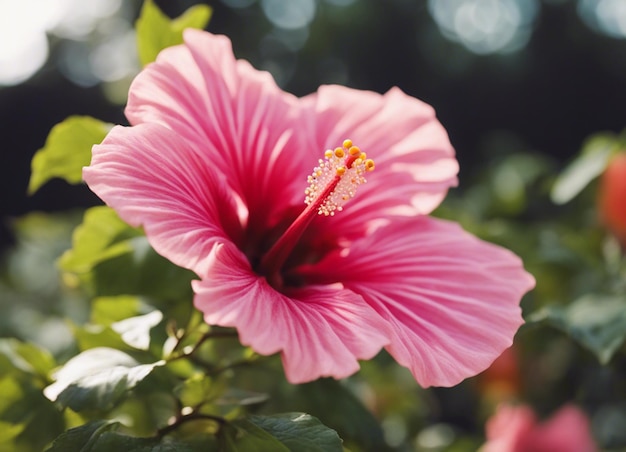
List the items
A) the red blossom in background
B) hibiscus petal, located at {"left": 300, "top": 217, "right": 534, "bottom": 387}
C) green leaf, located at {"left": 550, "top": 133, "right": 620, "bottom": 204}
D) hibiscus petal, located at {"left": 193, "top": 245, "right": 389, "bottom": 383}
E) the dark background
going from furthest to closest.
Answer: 1. the dark background
2. the red blossom in background
3. green leaf, located at {"left": 550, "top": 133, "right": 620, "bottom": 204}
4. hibiscus petal, located at {"left": 300, "top": 217, "right": 534, "bottom": 387}
5. hibiscus petal, located at {"left": 193, "top": 245, "right": 389, "bottom": 383}

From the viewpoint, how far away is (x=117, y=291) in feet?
3.03

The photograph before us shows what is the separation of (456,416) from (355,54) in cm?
183

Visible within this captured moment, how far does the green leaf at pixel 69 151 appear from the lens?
3.17 ft

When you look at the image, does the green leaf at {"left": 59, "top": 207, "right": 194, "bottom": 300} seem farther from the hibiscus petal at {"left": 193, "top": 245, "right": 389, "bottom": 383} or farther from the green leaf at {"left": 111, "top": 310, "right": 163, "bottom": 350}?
the hibiscus petal at {"left": 193, "top": 245, "right": 389, "bottom": 383}

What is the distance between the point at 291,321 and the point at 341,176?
0.24 meters

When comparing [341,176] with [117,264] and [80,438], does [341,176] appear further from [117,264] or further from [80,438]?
[80,438]

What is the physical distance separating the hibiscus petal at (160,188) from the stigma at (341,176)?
15 cm

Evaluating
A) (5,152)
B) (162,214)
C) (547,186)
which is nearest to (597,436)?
(547,186)

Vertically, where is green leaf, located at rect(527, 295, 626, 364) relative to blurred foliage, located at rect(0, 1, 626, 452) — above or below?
above

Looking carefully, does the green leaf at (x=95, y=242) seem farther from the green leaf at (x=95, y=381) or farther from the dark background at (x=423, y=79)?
the dark background at (x=423, y=79)

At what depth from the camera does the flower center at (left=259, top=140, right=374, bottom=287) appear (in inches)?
35.1

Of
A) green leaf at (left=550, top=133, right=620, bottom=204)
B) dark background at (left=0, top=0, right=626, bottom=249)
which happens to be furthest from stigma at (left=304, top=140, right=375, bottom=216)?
dark background at (left=0, top=0, right=626, bottom=249)

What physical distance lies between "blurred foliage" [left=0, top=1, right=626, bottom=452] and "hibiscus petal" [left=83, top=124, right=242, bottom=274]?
0.14 m

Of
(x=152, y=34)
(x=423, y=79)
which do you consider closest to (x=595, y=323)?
(x=152, y=34)
